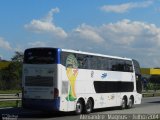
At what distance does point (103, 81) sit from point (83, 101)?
2.79m

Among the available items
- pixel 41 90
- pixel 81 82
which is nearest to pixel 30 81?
pixel 41 90

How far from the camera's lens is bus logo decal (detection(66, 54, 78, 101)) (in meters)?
23.6

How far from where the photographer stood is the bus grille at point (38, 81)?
907 inches

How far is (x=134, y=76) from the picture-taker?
3275 centimetres

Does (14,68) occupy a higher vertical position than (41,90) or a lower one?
higher

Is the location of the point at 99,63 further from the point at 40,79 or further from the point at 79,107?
the point at 40,79

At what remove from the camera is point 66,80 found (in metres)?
23.5

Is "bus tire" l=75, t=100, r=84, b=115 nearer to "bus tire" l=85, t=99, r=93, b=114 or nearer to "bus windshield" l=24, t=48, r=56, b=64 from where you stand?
"bus tire" l=85, t=99, r=93, b=114

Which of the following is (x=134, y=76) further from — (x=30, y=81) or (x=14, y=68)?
(x=14, y=68)

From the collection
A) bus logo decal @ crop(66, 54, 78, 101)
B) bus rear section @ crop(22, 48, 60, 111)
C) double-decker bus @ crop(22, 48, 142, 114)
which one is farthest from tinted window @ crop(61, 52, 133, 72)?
bus rear section @ crop(22, 48, 60, 111)

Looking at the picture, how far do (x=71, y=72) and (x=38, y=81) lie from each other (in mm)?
1846

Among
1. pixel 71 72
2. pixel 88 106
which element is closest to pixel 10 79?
pixel 88 106

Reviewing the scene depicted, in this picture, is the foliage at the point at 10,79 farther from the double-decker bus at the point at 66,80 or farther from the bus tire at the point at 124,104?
the double-decker bus at the point at 66,80

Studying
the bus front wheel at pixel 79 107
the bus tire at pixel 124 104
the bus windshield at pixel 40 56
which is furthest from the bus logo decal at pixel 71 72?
the bus tire at pixel 124 104
